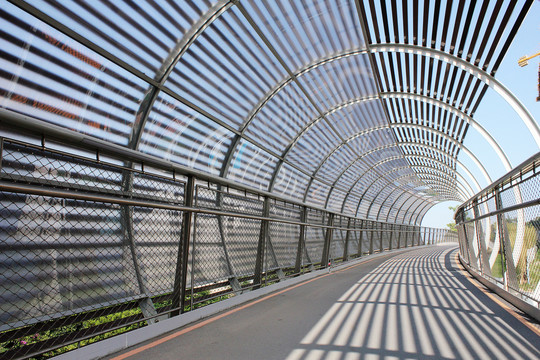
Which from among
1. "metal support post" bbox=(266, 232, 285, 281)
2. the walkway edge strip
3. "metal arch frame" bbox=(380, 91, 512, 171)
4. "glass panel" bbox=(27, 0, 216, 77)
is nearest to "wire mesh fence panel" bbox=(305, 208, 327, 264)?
"metal support post" bbox=(266, 232, 285, 281)

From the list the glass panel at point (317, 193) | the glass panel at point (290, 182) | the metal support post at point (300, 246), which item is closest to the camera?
the metal support post at point (300, 246)

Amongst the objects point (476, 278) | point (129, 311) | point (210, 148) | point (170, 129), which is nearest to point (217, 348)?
point (129, 311)

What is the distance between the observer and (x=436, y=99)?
12328 millimetres

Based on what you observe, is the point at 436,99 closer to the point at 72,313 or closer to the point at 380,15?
the point at 380,15

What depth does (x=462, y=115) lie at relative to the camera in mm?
12125

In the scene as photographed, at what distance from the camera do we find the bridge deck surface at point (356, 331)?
284cm

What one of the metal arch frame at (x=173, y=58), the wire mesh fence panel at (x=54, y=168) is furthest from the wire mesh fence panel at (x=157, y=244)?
the metal arch frame at (x=173, y=58)

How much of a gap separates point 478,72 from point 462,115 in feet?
12.0

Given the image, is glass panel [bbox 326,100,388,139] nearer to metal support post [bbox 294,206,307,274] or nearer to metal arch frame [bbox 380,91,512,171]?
metal arch frame [bbox 380,91,512,171]

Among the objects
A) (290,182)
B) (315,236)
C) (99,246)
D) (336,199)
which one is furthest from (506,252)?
(336,199)

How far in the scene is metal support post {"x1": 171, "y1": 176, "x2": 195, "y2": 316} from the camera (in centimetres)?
373

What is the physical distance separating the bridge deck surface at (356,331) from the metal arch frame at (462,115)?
832 centimetres

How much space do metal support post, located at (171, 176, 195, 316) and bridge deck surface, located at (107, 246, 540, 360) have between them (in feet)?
0.95

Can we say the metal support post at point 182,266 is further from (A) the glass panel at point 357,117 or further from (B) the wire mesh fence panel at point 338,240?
(A) the glass panel at point 357,117
